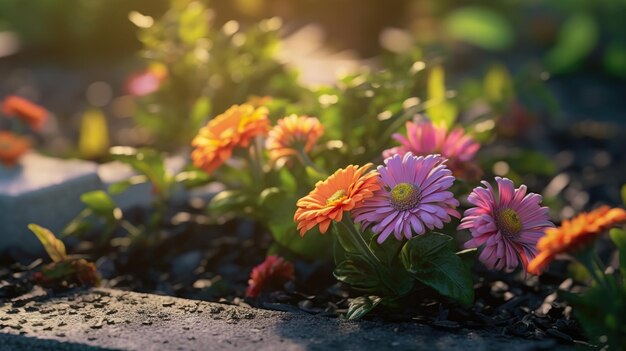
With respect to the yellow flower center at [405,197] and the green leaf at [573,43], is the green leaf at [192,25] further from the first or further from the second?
the green leaf at [573,43]

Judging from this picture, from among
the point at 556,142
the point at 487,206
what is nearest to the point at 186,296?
the point at 487,206

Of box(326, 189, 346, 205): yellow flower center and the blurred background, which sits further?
the blurred background

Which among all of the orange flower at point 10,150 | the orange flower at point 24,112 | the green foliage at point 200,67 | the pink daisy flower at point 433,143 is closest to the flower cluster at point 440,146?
the pink daisy flower at point 433,143

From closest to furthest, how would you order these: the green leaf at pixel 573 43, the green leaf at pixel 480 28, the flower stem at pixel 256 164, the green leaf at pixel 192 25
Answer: the flower stem at pixel 256 164
the green leaf at pixel 192 25
the green leaf at pixel 573 43
the green leaf at pixel 480 28

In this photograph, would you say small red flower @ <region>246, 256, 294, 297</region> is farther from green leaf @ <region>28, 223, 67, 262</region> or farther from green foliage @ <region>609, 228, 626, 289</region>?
green foliage @ <region>609, 228, 626, 289</region>

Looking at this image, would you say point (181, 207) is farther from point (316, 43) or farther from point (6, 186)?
point (316, 43)

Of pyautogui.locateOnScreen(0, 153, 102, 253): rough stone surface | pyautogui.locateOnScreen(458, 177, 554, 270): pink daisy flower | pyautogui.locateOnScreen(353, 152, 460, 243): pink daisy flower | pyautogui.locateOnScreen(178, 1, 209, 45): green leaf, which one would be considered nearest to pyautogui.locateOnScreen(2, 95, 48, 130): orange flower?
pyautogui.locateOnScreen(0, 153, 102, 253): rough stone surface
